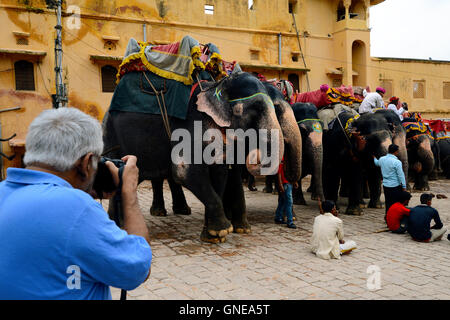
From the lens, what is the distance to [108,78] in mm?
18688

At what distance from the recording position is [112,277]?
154 cm

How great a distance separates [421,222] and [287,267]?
2.59 meters

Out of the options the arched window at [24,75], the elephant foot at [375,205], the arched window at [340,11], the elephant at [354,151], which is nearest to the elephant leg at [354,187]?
the elephant at [354,151]

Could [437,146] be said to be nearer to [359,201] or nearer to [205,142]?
[359,201]

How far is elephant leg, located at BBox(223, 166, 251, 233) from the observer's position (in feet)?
21.5

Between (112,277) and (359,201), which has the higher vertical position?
(112,277)

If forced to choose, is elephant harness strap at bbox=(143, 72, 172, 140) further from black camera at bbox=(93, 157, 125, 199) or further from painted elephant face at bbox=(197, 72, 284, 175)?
black camera at bbox=(93, 157, 125, 199)

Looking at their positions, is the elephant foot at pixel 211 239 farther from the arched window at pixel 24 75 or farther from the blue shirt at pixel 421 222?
the arched window at pixel 24 75

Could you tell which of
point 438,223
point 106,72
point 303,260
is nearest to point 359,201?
point 438,223

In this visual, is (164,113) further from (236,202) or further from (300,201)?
(300,201)

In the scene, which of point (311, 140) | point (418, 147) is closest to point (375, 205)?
point (311, 140)

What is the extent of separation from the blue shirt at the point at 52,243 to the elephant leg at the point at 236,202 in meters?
5.03

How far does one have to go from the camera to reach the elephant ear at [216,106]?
217 inches

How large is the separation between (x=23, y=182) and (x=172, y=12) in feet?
65.9
